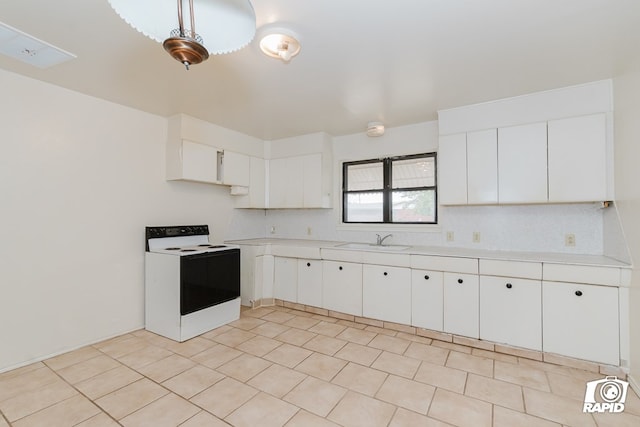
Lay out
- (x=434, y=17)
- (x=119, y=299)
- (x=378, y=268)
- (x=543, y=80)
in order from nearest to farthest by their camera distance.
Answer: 1. (x=434, y=17)
2. (x=543, y=80)
3. (x=119, y=299)
4. (x=378, y=268)

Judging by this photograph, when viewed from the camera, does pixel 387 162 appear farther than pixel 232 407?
Yes

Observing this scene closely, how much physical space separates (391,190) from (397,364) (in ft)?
7.02

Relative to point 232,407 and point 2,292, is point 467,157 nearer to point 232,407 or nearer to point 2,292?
point 232,407

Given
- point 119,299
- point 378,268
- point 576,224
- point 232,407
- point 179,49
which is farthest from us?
point 378,268

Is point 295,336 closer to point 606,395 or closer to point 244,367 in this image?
point 244,367

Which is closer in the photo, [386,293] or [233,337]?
[233,337]

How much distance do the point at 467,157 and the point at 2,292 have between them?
14.0 ft

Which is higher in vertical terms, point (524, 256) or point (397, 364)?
point (524, 256)

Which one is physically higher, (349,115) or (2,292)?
(349,115)

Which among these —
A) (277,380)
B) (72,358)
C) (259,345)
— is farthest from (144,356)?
(277,380)

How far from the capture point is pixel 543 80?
247cm

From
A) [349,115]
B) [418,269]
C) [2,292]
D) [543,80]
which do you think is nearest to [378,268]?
[418,269]

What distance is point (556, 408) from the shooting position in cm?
191

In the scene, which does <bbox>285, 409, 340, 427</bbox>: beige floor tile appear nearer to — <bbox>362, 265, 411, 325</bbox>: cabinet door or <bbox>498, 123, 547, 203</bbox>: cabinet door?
<bbox>362, 265, 411, 325</bbox>: cabinet door
